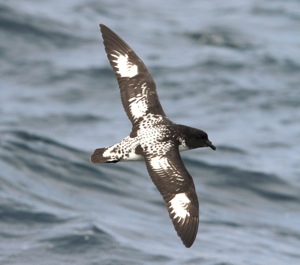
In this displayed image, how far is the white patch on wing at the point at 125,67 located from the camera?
11.5 metres

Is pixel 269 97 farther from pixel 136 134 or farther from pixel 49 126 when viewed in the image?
pixel 136 134

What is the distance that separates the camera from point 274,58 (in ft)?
69.6

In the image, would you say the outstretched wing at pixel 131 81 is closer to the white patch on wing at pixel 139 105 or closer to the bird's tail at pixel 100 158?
the white patch on wing at pixel 139 105

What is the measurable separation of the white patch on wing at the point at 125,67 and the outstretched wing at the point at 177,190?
1411 mm

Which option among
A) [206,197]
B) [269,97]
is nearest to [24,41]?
[269,97]

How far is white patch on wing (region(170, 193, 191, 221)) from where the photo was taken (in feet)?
32.6

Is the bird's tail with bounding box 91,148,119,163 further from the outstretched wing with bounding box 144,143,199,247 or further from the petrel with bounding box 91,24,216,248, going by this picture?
the outstretched wing with bounding box 144,143,199,247

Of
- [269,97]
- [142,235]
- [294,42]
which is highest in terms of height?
[294,42]

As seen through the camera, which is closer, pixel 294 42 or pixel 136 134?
pixel 136 134

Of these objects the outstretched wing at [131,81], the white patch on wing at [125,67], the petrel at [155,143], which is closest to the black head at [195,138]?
the petrel at [155,143]

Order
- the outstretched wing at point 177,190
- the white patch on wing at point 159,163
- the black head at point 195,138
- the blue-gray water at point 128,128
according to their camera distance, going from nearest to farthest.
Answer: the outstretched wing at point 177,190, the white patch on wing at point 159,163, the black head at point 195,138, the blue-gray water at point 128,128

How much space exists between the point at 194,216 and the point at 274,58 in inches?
458

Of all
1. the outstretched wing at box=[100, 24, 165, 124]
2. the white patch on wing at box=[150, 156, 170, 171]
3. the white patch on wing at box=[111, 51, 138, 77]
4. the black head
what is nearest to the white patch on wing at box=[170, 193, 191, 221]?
the white patch on wing at box=[150, 156, 170, 171]

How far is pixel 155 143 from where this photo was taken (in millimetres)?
10531
